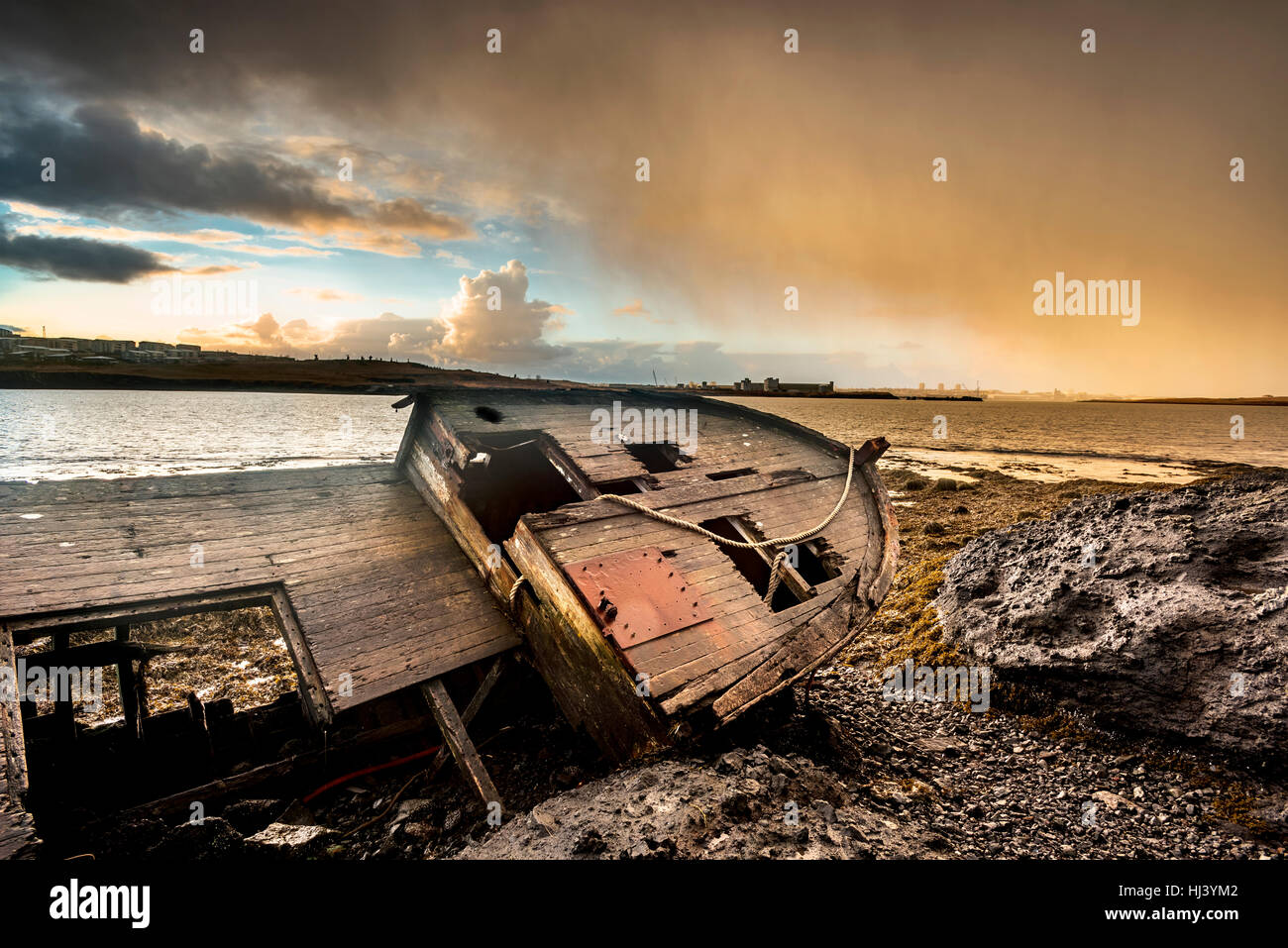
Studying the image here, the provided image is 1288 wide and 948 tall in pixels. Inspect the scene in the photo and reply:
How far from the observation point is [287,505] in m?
7.17

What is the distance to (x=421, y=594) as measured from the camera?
6.21 m

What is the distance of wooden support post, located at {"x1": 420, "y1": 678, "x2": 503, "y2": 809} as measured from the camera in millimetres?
4871

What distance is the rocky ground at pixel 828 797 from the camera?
3.50 meters

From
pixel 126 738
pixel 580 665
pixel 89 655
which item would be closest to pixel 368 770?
pixel 126 738

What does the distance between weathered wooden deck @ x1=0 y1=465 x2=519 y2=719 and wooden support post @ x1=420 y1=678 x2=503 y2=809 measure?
175 mm

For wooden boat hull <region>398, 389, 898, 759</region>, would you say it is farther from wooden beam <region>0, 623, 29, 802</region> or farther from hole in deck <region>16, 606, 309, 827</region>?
wooden beam <region>0, 623, 29, 802</region>

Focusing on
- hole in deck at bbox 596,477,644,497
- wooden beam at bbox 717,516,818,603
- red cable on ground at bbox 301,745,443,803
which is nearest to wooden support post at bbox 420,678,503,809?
red cable on ground at bbox 301,745,443,803

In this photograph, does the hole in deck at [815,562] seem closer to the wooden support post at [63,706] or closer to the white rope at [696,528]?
the white rope at [696,528]

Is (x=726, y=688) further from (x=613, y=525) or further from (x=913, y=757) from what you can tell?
(x=913, y=757)

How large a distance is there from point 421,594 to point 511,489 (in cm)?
308

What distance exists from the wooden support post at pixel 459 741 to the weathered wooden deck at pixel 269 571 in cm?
17

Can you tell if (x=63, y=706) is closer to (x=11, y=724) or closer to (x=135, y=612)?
(x=135, y=612)
